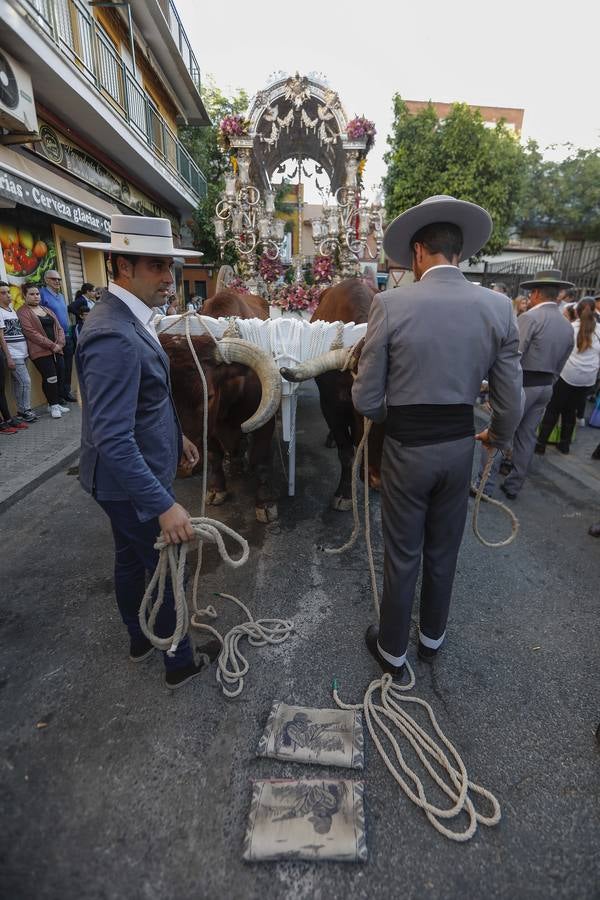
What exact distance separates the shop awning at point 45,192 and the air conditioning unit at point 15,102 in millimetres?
312

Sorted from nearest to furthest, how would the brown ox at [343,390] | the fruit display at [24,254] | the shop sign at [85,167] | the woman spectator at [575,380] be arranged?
the brown ox at [343,390] → the woman spectator at [575,380] → the fruit display at [24,254] → the shop sign at [85,167]

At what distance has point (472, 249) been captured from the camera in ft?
7.59

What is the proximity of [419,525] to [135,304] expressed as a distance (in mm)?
1596

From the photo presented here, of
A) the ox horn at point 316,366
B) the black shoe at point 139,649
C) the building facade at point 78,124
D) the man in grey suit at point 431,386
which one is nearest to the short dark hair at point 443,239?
the man in grey suit at point 431,386

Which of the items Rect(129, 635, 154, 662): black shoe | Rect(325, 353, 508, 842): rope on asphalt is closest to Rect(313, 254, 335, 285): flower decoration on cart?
Rect(325, 353, 508, 842): rope on asphalt

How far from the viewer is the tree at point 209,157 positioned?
17703mm

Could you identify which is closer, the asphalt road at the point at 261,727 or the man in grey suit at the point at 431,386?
the asphalt road at the point at 261,727

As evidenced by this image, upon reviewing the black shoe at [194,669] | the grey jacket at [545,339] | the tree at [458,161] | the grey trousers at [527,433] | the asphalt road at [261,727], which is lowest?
the asphalt road at [261,727]

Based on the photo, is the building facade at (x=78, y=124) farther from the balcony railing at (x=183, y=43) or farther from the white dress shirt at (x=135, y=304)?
the white dress shirt at (x=135, y=304)

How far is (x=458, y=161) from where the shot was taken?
706 inches

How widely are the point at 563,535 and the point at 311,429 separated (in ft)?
12.1

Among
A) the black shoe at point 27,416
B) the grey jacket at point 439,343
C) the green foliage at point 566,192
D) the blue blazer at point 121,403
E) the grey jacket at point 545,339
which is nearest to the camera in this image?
the blue blazer at point 121,403

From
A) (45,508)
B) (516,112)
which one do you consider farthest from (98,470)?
(516,112)

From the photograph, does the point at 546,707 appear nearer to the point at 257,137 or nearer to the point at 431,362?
the point at 431,362
